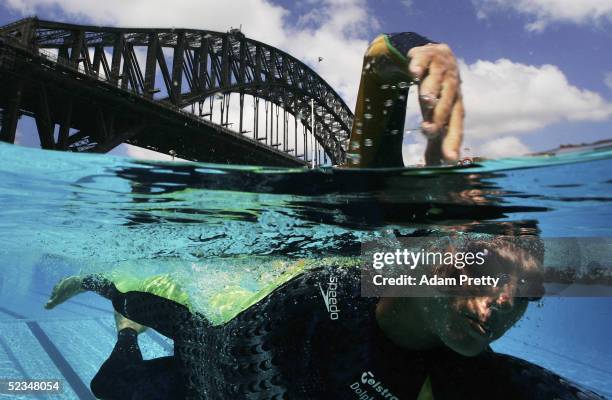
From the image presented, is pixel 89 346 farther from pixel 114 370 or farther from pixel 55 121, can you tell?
pixel 55 121

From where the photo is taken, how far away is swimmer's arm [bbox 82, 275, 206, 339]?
4.37m

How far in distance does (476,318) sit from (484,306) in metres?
0.10

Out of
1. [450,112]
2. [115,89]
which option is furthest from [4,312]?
[450,112]

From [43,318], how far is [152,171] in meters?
7.55

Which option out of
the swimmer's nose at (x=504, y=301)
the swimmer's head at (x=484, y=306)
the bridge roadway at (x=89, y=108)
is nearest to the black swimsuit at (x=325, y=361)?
the swimmer's head at (x=484, y=306)

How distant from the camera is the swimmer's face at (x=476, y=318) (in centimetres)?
281

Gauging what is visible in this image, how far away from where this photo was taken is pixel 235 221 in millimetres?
→ 5820

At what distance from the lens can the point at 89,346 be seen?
8.66 meters

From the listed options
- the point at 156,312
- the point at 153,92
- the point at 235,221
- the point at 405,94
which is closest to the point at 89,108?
the point at 153,92

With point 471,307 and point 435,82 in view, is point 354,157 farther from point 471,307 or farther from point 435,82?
point 471,307

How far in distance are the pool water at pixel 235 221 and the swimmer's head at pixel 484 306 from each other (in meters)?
0.77

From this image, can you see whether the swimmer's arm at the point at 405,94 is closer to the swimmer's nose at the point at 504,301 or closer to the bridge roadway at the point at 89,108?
the swimmer's nose at the point at 504,301

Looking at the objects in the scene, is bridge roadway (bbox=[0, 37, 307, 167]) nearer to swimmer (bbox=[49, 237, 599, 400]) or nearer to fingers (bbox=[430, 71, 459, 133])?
swimmer (bbox=[49, 237, 599, 400])

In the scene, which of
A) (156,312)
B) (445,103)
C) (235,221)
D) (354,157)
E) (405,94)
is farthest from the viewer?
(235,221)
